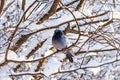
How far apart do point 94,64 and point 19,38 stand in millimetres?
1337

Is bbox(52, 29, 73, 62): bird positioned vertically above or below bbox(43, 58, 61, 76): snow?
above

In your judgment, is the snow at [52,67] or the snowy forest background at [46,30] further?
the snowy forest background at [46,30]

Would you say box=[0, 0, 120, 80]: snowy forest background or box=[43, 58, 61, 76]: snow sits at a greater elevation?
box=[0, 0, 120, 80]: snowy forest background

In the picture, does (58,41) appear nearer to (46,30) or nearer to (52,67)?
(46,30)

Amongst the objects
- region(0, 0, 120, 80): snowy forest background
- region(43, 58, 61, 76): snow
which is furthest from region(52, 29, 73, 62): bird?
region(43, 58, 61, 76): snow

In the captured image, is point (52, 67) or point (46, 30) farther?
point (46, 30)

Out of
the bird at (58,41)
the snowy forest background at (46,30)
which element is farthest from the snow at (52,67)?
the bird at (58,41)

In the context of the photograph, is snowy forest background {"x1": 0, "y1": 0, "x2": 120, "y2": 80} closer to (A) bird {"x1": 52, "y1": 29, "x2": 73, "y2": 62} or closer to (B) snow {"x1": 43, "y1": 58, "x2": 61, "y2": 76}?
(A) bird {"x1": 52, "y1": 29, "x2": 73, "y2": 62}

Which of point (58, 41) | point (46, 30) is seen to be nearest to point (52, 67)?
point (58, 41)

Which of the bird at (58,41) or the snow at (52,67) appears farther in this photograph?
the bird at (58,41)

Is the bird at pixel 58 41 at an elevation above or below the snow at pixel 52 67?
above

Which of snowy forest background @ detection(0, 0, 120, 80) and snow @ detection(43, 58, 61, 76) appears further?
snowy forest background @ detection(0, 0, 120, 80)

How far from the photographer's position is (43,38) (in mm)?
5484

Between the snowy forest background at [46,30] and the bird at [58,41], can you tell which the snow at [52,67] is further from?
the bird at [58,41]
